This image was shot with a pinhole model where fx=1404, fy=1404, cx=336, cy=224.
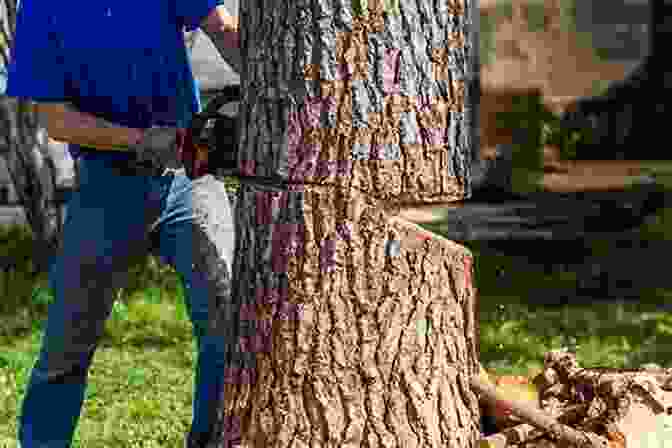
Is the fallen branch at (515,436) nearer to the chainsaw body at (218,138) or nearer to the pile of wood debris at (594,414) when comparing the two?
the pile of wood debris at (594,414)

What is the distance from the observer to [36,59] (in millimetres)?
4129

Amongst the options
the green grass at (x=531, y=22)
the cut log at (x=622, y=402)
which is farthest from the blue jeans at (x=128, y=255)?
the green grass at (x=531, y=22)

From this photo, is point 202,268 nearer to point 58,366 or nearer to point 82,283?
point 82,283

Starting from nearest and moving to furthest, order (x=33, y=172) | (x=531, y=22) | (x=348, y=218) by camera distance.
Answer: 1. (x=348, y=218)
2. (x=33, y=172)
3. (x=531, y=22)

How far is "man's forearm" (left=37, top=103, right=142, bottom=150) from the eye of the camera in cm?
407

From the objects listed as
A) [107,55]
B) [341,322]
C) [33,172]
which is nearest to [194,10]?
[107,55]

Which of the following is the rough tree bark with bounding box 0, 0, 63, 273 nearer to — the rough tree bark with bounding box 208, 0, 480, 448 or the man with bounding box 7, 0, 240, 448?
the man with bounding box 7, 0, 240, 448

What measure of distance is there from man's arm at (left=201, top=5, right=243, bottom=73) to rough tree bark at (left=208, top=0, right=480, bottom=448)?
0.35 meters

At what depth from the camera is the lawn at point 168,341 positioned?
5.56 meters

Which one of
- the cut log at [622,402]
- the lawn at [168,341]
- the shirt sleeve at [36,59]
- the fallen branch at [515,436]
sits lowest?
the lawn at [168,341]

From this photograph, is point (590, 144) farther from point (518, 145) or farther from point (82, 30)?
point (82, 30)

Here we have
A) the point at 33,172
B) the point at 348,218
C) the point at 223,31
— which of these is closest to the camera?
the point at 348,218

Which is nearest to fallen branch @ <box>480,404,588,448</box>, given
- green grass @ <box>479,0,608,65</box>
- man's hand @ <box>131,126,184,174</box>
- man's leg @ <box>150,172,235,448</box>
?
man's leg @ <box>150,172,235,448</box>

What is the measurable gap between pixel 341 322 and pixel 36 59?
123 cm
